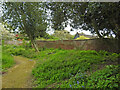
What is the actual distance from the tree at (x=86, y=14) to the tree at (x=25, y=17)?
3.78 meters

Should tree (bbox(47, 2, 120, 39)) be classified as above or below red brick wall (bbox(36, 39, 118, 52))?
above

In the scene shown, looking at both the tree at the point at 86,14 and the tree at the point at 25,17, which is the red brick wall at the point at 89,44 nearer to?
the tree at the point at 86,14

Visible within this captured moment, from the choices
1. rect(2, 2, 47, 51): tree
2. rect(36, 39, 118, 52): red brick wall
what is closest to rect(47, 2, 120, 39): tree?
rect(36, 39, 118, 52): red brick wall

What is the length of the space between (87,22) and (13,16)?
7.29m

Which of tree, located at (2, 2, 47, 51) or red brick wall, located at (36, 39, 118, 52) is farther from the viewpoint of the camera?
tree, located at (2, 2, 47, 51)

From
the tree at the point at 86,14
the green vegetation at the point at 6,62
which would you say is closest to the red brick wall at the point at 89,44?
the tree at the point at 86,14

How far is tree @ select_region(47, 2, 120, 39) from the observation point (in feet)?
13.7

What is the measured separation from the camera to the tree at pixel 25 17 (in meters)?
8.94

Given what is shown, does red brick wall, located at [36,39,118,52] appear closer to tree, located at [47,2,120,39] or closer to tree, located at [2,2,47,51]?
tree, located at [47,2,120,39]

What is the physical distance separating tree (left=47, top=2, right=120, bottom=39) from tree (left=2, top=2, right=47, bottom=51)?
3780 mm

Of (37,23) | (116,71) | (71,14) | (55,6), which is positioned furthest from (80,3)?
(37,23)

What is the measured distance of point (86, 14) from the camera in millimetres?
4891

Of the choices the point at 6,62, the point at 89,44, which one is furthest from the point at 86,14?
the point at 6,62

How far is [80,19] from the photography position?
16.7 feet
